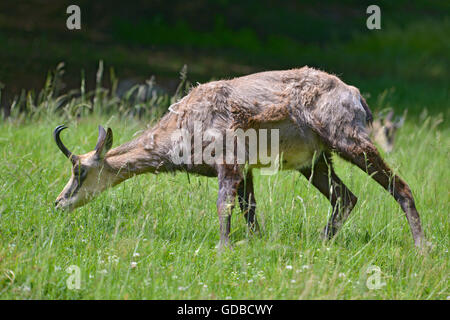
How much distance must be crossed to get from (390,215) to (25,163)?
4.13 meters

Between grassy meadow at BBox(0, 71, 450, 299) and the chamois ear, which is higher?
the chamois ear

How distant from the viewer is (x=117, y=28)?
62.9 ft

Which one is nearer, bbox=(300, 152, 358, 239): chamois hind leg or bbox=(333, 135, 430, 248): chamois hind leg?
bbox=(333, 135, 430, 248): chamois hind leg

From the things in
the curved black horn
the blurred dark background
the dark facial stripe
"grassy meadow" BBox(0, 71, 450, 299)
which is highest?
the blurred dark background

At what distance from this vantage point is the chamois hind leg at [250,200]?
6.54 metres

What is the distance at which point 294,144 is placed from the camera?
657 centimetres

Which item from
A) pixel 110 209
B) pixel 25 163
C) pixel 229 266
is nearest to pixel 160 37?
pixel 25 163

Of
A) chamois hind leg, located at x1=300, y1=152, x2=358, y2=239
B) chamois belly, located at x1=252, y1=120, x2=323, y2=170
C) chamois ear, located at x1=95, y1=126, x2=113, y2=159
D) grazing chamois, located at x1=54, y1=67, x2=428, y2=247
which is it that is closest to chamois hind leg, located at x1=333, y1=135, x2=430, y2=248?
grazing chamois, located at x1=54, y1=67, x2=428, y2=247

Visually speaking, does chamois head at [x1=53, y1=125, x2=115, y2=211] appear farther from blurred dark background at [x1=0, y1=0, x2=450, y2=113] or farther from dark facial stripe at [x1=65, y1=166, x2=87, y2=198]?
blurred dark background at [x1=0, y1=0, x2=450, y2=113]

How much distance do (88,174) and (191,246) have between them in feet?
5.21

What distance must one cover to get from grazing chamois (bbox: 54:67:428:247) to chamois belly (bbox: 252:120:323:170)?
10 mm

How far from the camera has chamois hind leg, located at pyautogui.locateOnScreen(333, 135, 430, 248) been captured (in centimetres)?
638

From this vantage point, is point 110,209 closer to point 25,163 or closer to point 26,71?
point 25,163
